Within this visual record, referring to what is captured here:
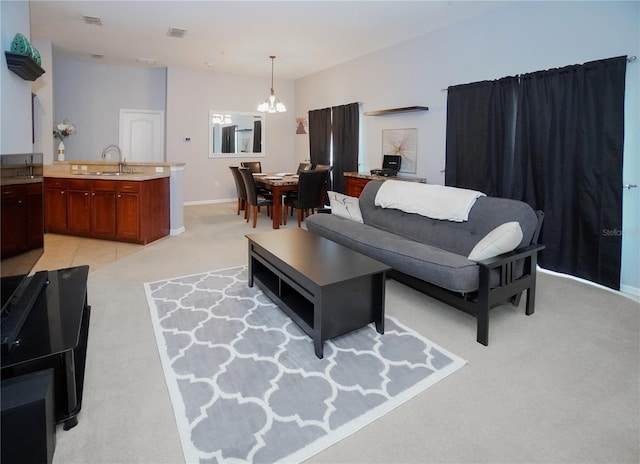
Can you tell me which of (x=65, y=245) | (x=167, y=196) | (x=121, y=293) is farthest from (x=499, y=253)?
(x=65, y=245)

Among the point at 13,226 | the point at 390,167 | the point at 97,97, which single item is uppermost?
the point at 97,97

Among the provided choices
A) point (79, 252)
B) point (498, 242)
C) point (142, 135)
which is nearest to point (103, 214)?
point (79, 252)

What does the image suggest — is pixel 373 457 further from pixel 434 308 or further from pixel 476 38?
pixel 476 38

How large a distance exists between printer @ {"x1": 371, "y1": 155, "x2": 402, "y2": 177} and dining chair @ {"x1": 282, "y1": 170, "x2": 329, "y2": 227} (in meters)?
0.88

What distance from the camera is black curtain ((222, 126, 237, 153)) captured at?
8.26 m

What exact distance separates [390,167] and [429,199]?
2399 mm

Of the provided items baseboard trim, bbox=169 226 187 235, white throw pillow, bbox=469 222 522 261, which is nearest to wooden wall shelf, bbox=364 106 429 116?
white throw pillow, bbox=469 222 522 261

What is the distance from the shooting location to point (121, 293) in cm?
322

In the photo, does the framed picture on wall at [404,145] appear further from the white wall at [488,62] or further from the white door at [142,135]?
the white door at [142,135]

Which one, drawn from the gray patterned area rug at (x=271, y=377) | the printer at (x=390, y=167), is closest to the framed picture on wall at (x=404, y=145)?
the printer at (x=390, y=167)

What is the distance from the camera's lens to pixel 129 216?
15.4 ft

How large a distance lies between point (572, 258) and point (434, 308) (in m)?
1.74

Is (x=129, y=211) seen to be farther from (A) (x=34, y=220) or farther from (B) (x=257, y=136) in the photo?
(B) (x=257, y=136)

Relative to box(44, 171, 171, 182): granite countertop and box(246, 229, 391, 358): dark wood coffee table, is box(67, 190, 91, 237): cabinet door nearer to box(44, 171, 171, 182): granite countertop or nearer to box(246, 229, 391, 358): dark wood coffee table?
box(44, 171, 171, 182): granite countertop
